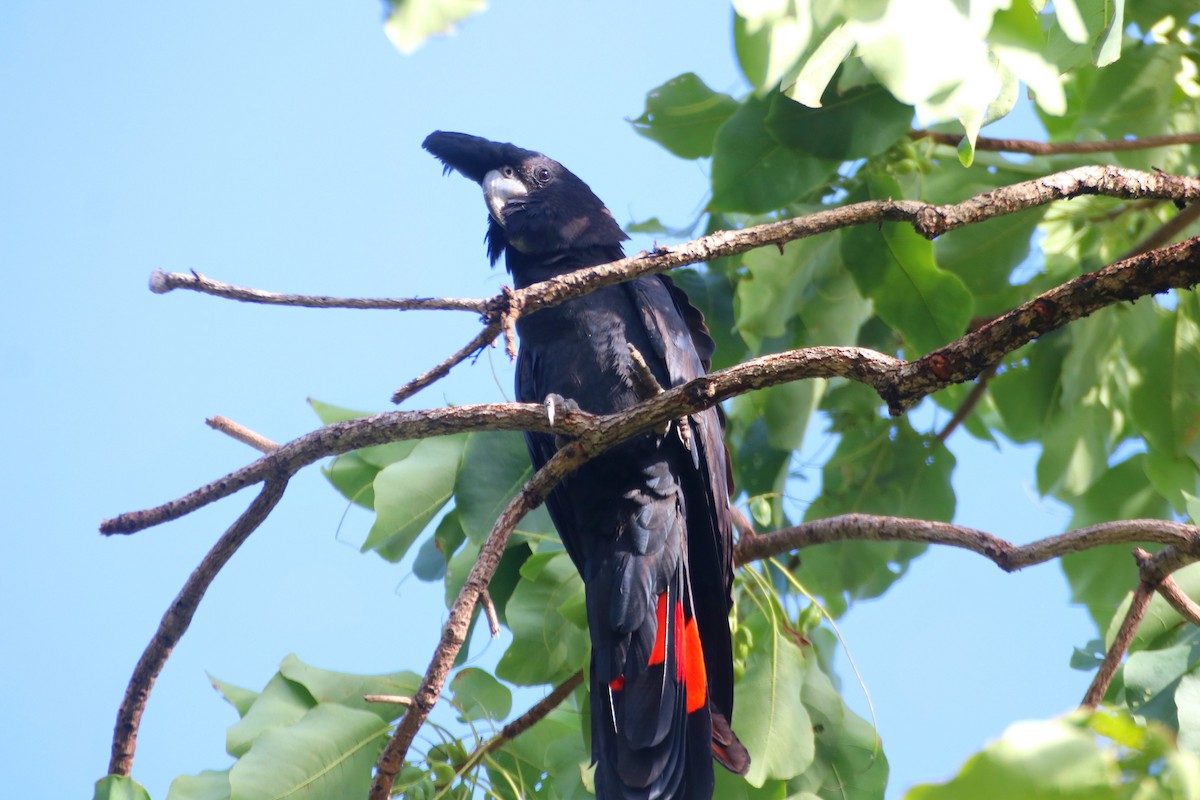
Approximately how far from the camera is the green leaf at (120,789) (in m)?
1.56

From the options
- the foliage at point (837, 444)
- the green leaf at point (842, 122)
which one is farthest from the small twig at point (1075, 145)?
the green leaf at point (842, 122)

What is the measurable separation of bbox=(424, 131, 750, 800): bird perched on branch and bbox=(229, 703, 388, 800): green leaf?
0.44 m

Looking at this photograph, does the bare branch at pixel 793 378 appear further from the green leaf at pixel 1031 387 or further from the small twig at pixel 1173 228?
the green leaf at pixel 1031 387

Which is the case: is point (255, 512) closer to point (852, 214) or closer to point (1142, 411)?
point (852, 214)

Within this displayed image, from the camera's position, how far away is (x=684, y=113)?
255cm

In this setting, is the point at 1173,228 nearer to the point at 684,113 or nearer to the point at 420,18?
the point at 684,113

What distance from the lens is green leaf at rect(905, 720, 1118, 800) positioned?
23.7 inches

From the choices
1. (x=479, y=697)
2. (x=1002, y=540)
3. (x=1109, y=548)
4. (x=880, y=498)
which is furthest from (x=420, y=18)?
(x=1109, y=548)

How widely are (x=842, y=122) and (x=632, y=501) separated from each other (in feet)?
3.12

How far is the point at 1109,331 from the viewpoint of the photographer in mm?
2572

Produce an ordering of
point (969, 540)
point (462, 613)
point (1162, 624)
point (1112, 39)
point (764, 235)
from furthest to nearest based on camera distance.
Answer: point (1162, 624)
point (969, 540)
point (462, 613)
point (764, 235)
point (1112, 39)

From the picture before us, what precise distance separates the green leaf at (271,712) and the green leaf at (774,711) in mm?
903

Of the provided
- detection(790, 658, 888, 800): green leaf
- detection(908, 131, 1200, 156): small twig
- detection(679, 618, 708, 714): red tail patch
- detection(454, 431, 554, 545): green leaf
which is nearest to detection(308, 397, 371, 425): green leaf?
detection(454, 431, 554, 545): green leaf

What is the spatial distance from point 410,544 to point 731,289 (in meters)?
1.11
